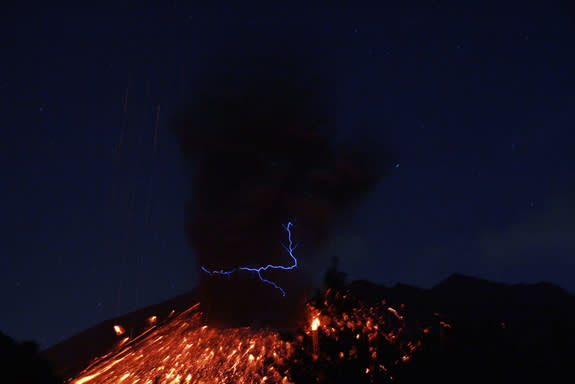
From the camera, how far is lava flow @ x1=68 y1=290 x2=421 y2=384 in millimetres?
9859

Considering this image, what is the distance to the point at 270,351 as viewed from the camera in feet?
81.5

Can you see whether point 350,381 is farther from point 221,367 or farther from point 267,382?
point 221,367

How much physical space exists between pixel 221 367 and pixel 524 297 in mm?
48263

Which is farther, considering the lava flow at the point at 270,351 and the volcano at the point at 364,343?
the volcano at the point at 364,343

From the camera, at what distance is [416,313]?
46812mm

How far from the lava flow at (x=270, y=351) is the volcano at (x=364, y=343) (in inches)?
1.3

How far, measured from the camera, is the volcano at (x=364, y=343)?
10.1m

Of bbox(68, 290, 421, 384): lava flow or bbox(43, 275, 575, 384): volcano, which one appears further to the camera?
bbox(43, 275, 575, 384): volcano

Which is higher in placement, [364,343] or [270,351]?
[364,343]

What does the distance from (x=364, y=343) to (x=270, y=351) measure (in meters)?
16.1

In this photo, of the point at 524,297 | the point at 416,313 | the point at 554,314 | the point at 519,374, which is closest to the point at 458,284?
the point at 524,297

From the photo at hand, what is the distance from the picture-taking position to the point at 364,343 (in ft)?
32.9

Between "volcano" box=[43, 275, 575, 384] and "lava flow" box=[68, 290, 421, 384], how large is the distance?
Result: 0.03 meters

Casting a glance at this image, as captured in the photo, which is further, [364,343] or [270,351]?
[270,351]
